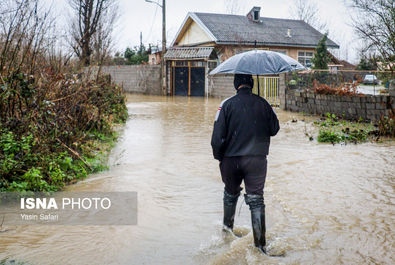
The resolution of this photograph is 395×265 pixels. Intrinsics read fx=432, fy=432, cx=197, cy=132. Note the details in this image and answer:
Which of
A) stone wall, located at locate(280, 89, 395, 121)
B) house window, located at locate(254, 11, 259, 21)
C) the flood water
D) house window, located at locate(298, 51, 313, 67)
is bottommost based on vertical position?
the flood water

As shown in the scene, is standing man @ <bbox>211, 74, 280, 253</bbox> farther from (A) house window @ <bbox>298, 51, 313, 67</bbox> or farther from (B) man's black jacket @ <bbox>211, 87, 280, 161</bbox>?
(A) house window @ <bbox>298, 51, 313, 67</bbox>

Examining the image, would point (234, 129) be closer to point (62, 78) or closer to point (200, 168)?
point (200, 168)

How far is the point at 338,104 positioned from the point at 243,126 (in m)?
11.6

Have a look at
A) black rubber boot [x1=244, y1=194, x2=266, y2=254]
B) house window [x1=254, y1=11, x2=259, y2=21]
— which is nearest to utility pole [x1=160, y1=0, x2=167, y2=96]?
house window [x1=254, y1=11, x2=259, y2=21]

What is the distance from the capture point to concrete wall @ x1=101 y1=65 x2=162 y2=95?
32.3 meters

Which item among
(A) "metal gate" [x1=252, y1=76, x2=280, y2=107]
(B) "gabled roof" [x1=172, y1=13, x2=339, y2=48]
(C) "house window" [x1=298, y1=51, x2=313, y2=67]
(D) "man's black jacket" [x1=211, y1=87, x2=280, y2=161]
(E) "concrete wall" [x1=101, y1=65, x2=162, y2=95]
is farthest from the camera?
(C) "house window" [x1=298, y1=51, x2=313, y2=67]

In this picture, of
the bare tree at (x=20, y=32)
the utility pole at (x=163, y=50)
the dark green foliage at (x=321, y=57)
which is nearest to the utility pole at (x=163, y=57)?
the utility pole at (x=163, y=50)

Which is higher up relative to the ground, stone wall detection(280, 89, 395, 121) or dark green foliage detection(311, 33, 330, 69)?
dark green foliage detection(311, 33, 330, 69)

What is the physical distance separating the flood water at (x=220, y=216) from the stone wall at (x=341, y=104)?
3762 mm

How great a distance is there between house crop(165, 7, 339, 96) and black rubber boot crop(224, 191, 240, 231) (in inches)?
970

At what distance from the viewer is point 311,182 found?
22.4 ft

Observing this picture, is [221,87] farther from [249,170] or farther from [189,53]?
[249,170]

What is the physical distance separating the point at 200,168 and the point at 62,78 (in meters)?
3.03

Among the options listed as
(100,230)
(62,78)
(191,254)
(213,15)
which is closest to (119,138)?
(62,78)
